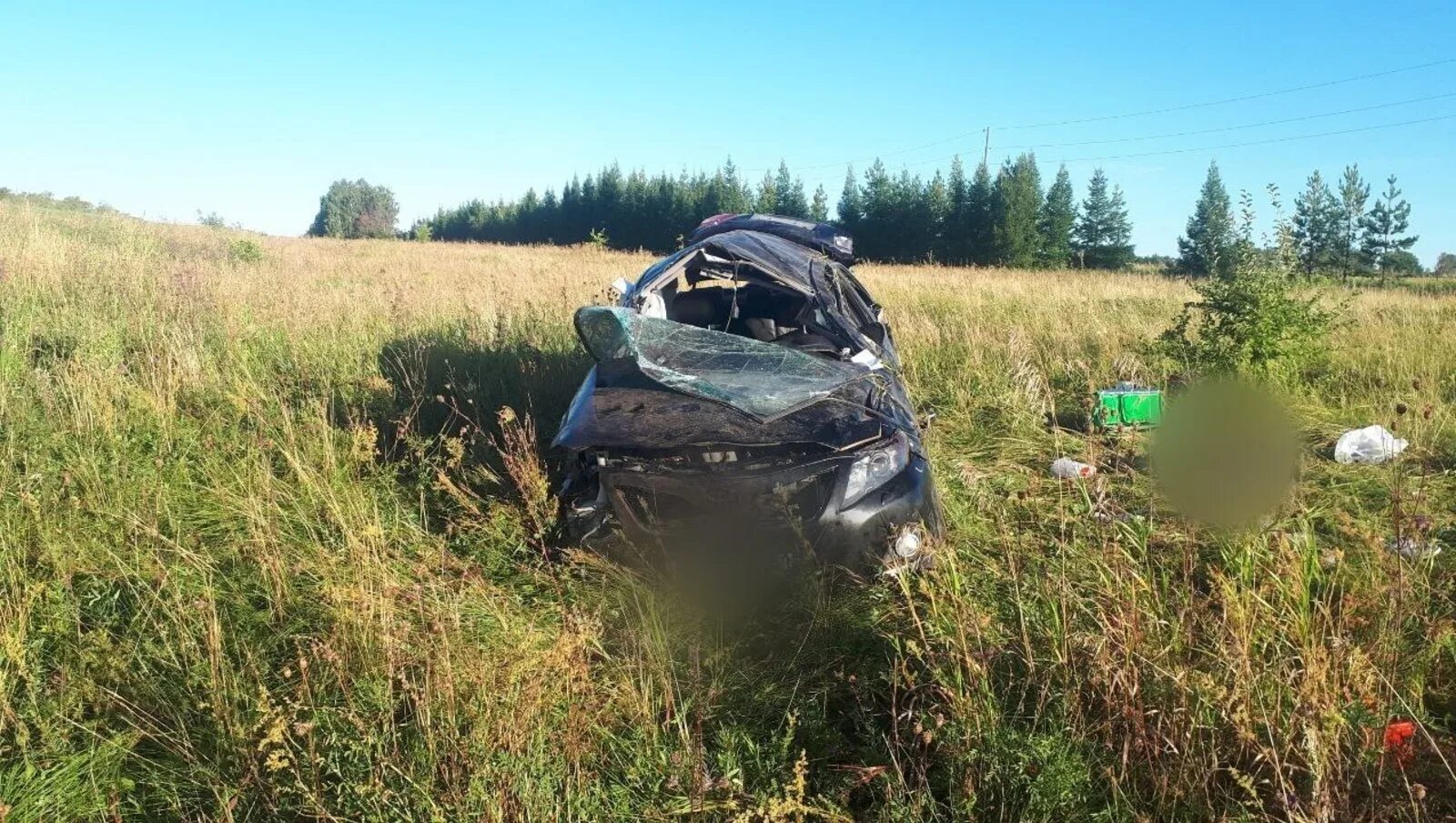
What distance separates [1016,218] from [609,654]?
126 ft

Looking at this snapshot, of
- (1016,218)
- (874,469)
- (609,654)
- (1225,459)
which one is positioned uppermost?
(1016,218)

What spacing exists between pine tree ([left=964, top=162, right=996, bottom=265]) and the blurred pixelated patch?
3707cm

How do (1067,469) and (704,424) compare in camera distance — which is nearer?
(704,424)

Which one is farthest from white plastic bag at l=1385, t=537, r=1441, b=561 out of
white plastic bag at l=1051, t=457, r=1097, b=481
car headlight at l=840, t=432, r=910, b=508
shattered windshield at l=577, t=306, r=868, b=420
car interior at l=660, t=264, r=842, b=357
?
car interior at l=660, t=264, r=842, b=357

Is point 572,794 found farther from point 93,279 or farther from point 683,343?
point 93,279

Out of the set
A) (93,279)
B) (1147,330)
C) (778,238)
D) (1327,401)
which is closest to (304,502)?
(778,238)

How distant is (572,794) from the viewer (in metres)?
2.25

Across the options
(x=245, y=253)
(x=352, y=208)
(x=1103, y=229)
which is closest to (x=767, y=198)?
(x=1103, y=229)

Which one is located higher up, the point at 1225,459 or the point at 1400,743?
the point at 1225,459

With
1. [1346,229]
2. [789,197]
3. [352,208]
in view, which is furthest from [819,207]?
[352,208]

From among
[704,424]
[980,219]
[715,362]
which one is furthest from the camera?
[980,219]

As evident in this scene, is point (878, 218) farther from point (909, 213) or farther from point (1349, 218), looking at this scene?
point (1349, 218)

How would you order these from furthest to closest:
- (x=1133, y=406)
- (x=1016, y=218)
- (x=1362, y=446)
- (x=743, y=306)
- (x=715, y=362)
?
(x=1016, y=218), (x=743, y=306), (x=1133, y=406), (x=1362, y=446), (x=715, y=362)

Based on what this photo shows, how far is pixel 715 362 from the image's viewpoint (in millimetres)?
4270
